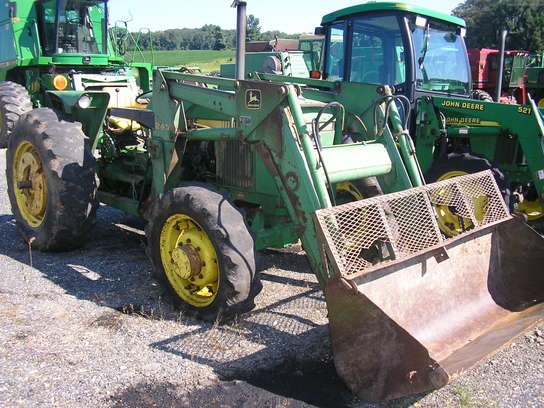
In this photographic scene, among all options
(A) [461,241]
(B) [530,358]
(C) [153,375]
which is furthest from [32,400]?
(B) [530,358]

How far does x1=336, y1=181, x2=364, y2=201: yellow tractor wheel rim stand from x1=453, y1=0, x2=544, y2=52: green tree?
101 feet

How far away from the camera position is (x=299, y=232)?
374cm

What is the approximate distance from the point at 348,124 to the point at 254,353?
2.21 meters

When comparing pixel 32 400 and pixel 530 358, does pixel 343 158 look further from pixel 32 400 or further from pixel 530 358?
pixel 32 400

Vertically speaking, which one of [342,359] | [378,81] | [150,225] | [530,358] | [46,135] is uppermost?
[378,81]

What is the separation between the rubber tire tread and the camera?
19.8 feet

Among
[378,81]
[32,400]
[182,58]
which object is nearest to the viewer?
[32,400]

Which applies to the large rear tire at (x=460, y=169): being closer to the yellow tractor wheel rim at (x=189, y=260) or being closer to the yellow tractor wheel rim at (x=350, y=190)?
the yellow tractor wheel rim at (x=350, y=190)

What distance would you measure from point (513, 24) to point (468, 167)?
30.7 metres

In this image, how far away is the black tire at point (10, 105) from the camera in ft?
36.7

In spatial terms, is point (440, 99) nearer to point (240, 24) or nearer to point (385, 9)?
point (385, 9)

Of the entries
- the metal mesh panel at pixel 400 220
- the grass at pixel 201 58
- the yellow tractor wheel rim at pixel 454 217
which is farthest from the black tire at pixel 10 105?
the grass at pixel 201 58

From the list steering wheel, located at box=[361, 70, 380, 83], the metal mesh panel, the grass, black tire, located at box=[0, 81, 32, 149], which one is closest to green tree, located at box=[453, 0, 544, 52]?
the grass

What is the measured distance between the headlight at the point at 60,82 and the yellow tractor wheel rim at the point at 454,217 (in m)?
7.52
